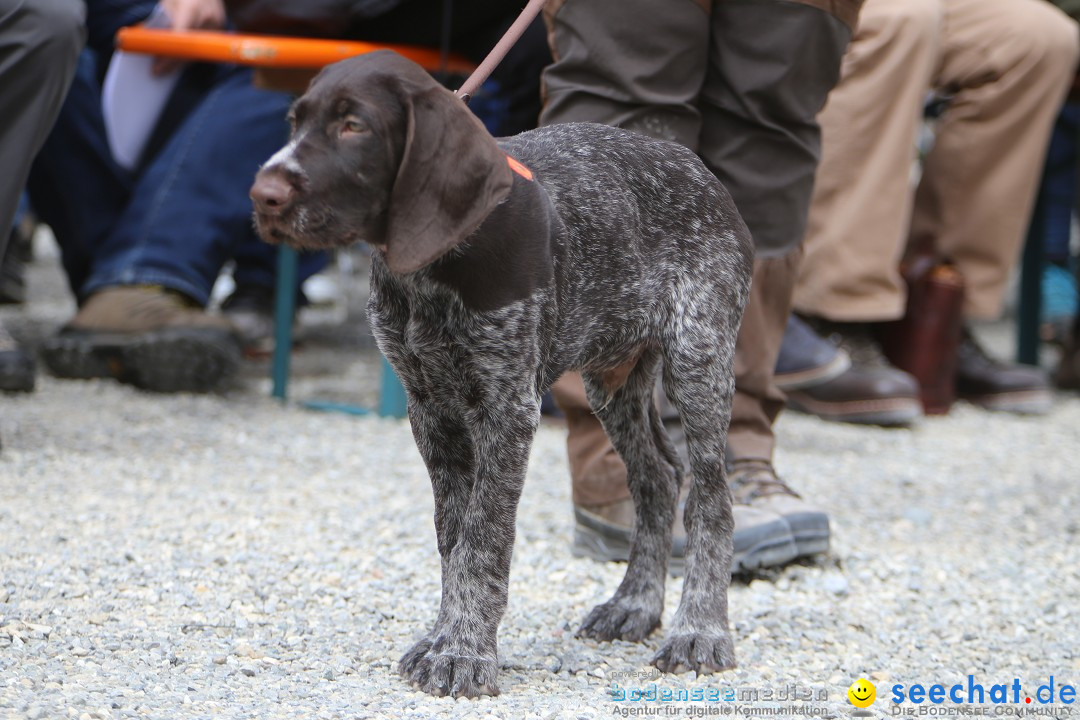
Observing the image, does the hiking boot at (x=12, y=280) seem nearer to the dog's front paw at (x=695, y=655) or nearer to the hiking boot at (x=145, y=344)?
the hiking boot at (x=145, y=344)

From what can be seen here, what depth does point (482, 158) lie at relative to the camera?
6.79ft

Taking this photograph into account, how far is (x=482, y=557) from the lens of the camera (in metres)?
2.29

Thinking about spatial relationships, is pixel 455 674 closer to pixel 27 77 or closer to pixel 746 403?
pixel 746 403

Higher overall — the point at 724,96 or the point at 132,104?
the point at 724,96

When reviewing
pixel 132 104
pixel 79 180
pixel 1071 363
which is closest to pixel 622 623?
pixel 79 180

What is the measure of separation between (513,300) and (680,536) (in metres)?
1.16

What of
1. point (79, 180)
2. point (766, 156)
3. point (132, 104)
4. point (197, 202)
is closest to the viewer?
point (766, 156)

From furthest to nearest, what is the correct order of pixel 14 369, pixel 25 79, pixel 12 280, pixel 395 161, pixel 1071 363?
pixel 12 280 < pixel 1071 363 < pixel 14 369 < pixel 25 79 < pixel 395 161

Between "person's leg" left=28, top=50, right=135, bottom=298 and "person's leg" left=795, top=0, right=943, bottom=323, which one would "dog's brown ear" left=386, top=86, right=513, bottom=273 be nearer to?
"person's leg" left=795, top=0, right=943, bottom=323

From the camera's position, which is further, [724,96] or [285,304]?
[285,304]

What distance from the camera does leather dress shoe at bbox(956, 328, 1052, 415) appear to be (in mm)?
6062

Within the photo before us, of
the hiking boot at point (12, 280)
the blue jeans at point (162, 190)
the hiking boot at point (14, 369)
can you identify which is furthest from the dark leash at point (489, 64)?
the hiking boot at point (12, 280)

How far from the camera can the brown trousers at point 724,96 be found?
300 centimetres

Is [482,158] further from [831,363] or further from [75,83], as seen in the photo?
[75,83]
